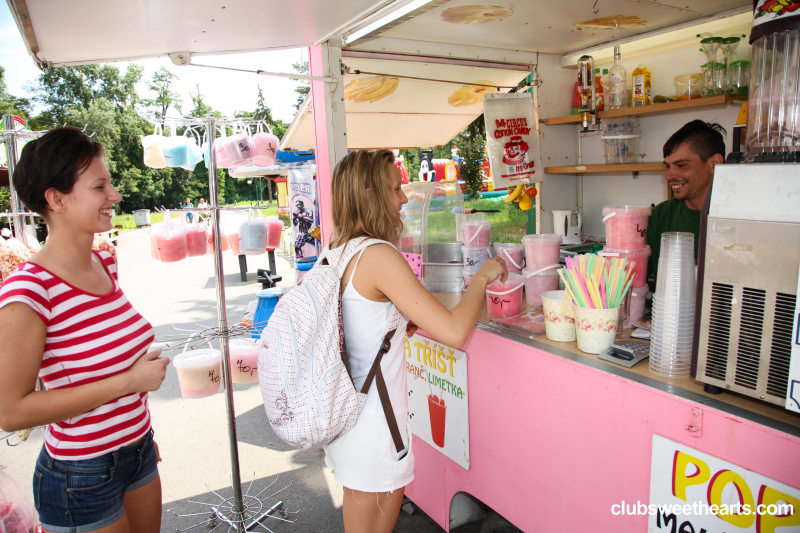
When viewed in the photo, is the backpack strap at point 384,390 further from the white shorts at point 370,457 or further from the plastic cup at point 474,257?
the plastic cup at point 474,257

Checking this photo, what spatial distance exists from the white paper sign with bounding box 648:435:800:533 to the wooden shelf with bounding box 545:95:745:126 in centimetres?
286

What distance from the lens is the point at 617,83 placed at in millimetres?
3957

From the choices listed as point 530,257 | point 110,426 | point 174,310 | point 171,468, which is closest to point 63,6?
point 110,426

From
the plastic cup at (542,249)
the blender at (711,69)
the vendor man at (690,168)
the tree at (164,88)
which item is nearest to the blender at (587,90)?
the blender at (711,69)

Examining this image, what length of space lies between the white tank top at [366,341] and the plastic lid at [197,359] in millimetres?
1419

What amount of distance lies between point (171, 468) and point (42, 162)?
2754 millimetres

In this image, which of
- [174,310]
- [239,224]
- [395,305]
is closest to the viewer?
[395,305]

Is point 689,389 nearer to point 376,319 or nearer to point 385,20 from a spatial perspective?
point 376,319

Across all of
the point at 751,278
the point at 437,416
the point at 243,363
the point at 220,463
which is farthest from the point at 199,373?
the point at 751,278

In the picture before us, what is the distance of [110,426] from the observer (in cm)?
149

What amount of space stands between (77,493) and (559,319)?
1.68m

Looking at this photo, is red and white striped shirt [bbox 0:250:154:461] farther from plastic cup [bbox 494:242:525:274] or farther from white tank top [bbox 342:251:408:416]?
plastic cup [bbox 494:242:525:274]

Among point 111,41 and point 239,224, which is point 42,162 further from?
point 239,224

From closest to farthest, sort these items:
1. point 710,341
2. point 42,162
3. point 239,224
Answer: point 710,341 < point 42,162 < point 239,224
